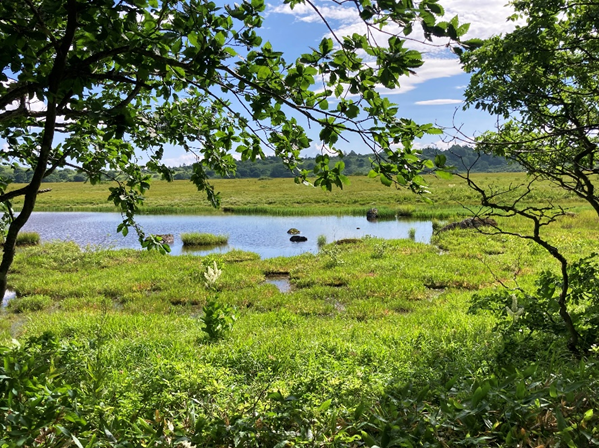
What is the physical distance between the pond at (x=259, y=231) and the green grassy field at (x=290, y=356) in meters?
5.03

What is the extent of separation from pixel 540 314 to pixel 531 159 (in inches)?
108

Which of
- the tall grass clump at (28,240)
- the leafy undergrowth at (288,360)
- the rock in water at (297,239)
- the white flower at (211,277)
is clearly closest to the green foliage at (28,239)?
the tall grass clump at (28,240)

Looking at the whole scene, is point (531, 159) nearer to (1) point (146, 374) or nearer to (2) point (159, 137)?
(2) point (159, 137)

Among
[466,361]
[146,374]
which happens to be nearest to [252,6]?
[146,374]

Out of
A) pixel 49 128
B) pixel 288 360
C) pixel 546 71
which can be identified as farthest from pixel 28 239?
pixel 546 71

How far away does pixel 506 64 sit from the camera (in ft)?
20.2

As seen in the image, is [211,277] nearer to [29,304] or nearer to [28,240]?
[29,304]

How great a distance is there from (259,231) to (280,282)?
1772 cm

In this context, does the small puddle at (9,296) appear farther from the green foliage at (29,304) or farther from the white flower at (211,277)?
the white flower at (211,277)

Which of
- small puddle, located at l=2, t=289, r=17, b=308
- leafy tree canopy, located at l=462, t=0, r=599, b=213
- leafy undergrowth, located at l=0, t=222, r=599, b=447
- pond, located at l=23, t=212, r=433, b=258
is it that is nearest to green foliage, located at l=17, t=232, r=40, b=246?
pond, located at l=23, t=212, r=433, b=258

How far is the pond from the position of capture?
2589cm

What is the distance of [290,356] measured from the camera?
6359mm

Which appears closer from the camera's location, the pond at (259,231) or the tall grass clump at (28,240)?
the tall grass clump at (28,240)

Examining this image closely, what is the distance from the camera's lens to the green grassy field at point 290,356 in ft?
8.55
